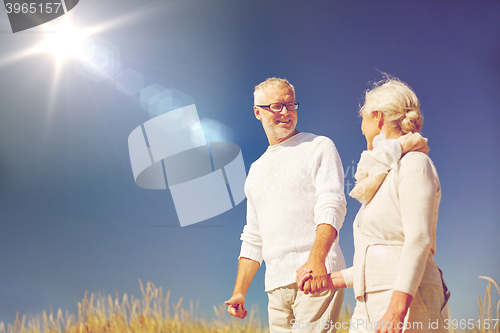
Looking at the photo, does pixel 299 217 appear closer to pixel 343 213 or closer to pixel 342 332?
pixel 343 213

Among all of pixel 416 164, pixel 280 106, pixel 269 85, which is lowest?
pixel 416 164

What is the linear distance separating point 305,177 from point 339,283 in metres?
0.67

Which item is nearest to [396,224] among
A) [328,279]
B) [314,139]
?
[328,279]

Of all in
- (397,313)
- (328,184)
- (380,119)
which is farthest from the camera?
(328,184)

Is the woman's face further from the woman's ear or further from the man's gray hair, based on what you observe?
the man's gray hair

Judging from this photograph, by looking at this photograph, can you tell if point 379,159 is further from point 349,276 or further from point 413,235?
point 349,276

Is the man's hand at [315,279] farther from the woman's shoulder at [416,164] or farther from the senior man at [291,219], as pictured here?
the woman's shoulder at [416,164]

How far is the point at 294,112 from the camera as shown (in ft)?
7.82

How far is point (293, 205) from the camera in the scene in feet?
6.93

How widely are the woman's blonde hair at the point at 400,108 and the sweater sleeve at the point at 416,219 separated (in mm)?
193

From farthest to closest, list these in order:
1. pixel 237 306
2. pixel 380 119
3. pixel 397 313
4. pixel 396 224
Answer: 1. pixel 237 306
2. pixel 380 119
3. pixel 396 224
4. pixel 397 313

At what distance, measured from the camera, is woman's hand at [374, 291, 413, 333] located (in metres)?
1.19

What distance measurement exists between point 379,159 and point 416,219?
0.25 metres

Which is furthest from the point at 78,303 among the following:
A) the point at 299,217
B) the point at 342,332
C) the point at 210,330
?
the point at 299,217
